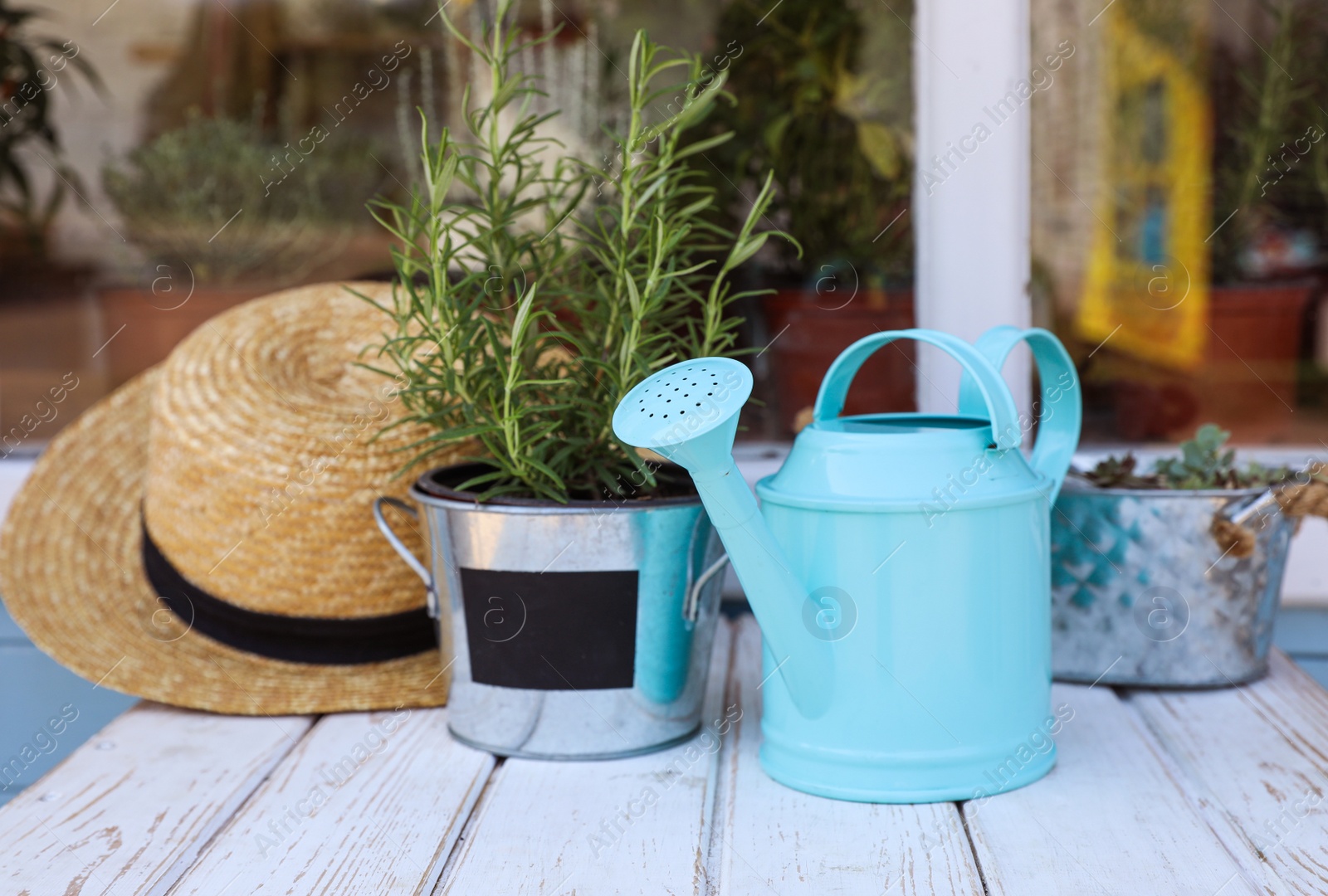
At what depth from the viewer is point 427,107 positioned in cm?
170

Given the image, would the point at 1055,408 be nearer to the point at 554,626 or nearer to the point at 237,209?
the point at 554,626

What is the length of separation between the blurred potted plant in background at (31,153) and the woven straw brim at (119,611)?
1.99 ft

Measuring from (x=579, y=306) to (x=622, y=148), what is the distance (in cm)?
14

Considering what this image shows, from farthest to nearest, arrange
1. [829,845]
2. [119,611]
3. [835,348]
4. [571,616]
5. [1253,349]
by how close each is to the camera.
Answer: [1253,349], [835,348], [119,611], [571,616], [829,845]

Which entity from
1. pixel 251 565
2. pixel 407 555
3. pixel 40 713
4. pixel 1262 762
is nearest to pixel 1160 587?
pixel 1262 762

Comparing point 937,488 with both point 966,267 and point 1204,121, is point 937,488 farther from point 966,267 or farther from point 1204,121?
point 1204,121

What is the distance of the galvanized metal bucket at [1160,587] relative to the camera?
3.32 ft

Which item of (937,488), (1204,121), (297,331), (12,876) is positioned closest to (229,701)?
(12,876)

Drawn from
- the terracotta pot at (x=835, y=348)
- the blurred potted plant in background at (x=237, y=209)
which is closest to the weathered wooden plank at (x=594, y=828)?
the terracotta pot at (x=835, y=348)

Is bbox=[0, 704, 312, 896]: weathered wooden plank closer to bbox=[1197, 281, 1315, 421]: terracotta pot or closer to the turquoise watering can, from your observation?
the turquoise watering can

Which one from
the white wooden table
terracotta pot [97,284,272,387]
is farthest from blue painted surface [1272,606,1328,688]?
terracotta pot [97,284,272,387]

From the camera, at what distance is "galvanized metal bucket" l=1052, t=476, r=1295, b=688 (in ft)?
3.32

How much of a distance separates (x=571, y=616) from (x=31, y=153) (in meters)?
1.38

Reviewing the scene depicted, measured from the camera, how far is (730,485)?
30.3 inches
